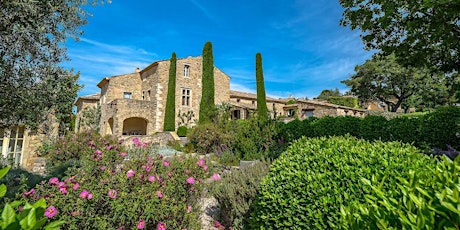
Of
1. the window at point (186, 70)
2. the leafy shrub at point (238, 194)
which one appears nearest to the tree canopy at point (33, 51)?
the leafy shrub at point (238, 194)

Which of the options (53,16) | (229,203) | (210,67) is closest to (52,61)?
(53,16)

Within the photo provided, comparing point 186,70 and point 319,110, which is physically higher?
point 186,70

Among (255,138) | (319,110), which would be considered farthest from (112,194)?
(319,110)

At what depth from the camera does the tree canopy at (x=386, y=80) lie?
26.2 m

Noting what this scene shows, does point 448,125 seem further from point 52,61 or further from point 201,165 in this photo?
point 52,61

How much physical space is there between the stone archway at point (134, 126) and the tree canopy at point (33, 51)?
62.2ft

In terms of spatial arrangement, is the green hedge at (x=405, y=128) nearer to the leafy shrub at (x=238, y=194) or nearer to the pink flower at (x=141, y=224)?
the leafy shrub at (x=238, y=194)

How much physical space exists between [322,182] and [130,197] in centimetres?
228

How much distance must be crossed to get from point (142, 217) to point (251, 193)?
160 centimetres

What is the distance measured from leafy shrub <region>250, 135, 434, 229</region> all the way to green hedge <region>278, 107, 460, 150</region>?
8.42ft

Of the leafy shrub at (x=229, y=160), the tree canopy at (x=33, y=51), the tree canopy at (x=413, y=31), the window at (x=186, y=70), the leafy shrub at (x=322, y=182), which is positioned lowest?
the leafy shrub at (x=229, y=160)

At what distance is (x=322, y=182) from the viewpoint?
2.27 meters

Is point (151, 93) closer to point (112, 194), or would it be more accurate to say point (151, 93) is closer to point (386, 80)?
point (112, 194)

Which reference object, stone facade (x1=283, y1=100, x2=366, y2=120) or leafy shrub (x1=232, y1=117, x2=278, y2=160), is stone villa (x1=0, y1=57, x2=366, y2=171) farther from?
leafy shrub (x1=232, y1=117, x2=278, y2=160)
